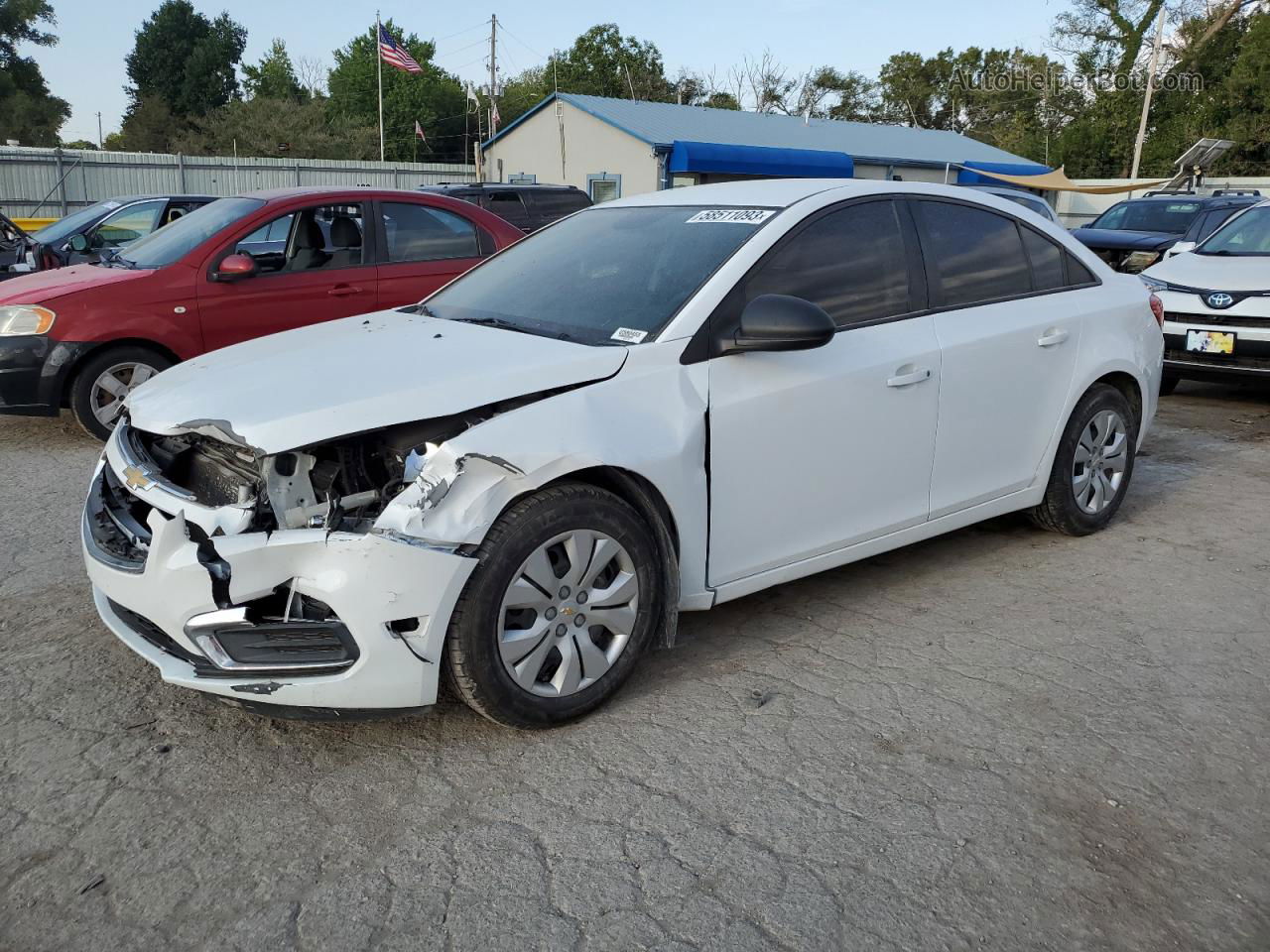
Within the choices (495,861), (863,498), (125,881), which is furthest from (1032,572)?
(125,881)

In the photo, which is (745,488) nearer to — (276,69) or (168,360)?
(168,360)

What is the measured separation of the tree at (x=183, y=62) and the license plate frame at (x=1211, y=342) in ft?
245

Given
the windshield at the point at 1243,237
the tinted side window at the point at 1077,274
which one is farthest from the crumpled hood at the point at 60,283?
the windshield at the point at 1243,237

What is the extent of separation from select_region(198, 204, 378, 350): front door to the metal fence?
20.7 meters

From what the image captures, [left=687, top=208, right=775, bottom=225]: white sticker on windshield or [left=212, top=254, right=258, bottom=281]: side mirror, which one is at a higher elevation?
[left=687, top=208, right=775, bottom=225]: white sticker on windshield

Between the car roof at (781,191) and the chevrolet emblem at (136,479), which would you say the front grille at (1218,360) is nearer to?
the car roof at (781,191)

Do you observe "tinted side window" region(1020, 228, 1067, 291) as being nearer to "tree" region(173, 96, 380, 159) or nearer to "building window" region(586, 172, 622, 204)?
"building window" region(586, 172, 622, 204)

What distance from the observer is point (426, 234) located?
7.69m

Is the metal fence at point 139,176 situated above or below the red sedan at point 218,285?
above

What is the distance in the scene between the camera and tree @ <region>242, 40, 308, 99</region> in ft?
243

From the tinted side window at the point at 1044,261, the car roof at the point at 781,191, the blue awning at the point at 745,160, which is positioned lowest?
the tinted side window at the point at 1044,261

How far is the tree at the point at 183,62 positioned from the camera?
71375mm

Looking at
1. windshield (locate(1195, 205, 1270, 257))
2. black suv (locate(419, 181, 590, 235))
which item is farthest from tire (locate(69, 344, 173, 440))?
windshield (locate(1195, 205, 1270, 257))

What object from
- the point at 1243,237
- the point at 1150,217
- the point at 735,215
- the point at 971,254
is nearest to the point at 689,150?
the point at 1150,217
